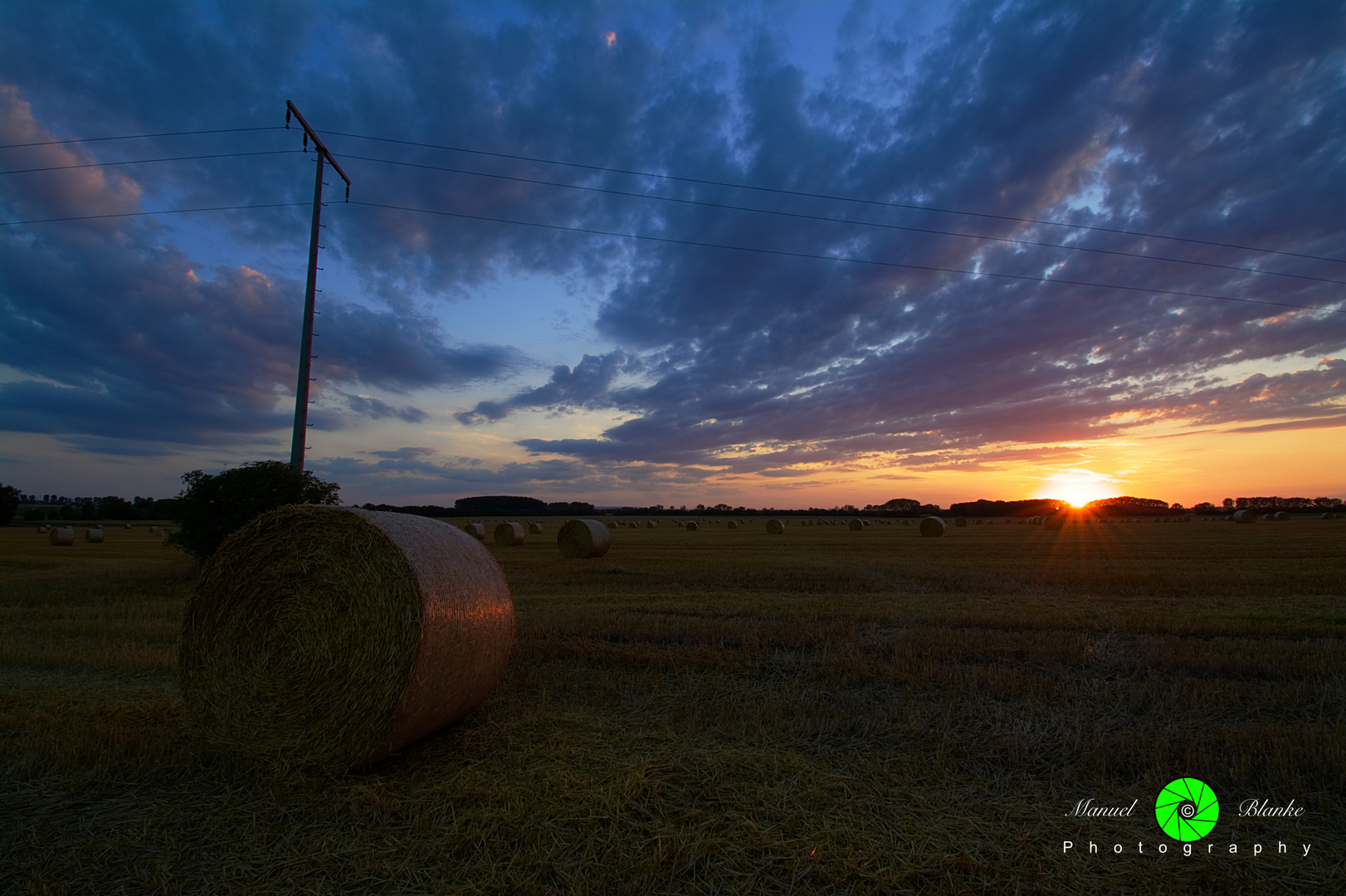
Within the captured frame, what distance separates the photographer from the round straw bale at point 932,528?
109ft

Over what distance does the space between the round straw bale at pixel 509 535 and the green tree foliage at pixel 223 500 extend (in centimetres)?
1354

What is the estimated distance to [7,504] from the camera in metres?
48.8

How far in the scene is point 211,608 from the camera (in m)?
5.00

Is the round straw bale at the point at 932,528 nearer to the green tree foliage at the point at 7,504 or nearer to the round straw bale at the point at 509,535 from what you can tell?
the round straw bale at the point at 509,535

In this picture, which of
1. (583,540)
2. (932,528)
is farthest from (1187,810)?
(932,528)

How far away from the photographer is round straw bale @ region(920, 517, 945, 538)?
33.1m

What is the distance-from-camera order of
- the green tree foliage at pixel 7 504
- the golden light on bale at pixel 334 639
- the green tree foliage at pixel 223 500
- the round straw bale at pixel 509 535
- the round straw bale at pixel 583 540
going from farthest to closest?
the green tree foliage at pixel 7 504 < the round straw bale at pixel 509 535 < the round straw bale at pixel 583 540 < the green tree foliage at pixel 223 500 < the golden light on bale at pixel 334 639

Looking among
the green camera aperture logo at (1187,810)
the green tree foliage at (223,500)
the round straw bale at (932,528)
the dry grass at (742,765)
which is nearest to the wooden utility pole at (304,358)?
the green tree foliage at (223,500)

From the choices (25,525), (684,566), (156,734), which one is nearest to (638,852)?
(156,734)

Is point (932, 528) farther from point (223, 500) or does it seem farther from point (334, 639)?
point (334, 639)

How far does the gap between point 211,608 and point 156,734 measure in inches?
36.0

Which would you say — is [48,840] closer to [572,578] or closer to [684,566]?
[572,578]

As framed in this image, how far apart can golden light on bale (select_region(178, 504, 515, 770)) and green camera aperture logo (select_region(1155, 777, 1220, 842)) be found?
4.52 metres

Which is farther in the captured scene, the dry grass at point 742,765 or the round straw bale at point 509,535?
the round straw bale at point 509,535
